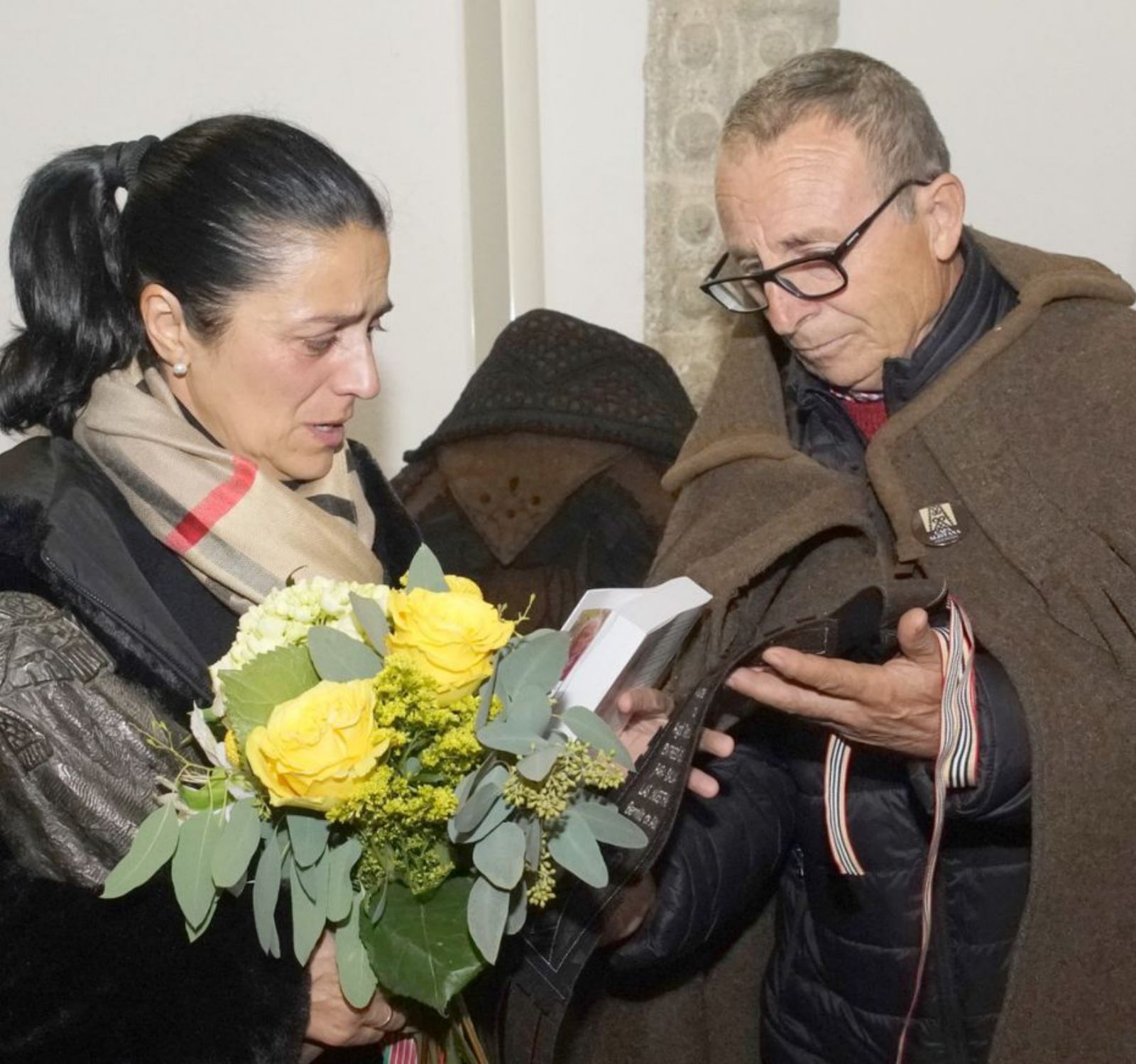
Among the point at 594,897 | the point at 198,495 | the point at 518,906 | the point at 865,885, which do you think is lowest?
the point at 865,885

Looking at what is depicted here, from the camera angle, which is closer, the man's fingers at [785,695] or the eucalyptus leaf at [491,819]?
the eucalyptus leaf at [491,819]

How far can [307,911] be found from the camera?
5.24 feet

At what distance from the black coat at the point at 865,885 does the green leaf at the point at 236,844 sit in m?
0.79

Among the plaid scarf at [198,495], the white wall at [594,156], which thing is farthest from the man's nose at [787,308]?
the white wall at [594,156]

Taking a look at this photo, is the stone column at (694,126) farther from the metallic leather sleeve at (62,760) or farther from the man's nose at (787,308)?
the metallic leather sleeve at (62,760)

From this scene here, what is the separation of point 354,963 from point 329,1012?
155mm

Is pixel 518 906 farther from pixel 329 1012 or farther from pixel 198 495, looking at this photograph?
pixel 198 495

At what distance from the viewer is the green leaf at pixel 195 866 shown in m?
1.54

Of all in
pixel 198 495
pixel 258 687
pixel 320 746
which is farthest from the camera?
pixel 198 495

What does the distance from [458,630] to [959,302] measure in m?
1.16

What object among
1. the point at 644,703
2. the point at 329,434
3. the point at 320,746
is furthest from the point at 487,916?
the point at 329,434

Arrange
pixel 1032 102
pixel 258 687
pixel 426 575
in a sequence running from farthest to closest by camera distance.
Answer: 1. pixel 1032 102
2. pixel 426 575
3. pixel 258 687

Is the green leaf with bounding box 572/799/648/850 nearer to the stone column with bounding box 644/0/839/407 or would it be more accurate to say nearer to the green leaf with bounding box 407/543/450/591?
the green leaf with bounding box 407/543/450/591

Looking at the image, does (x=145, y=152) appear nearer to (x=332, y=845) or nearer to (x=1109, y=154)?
(x=332, y=845)
